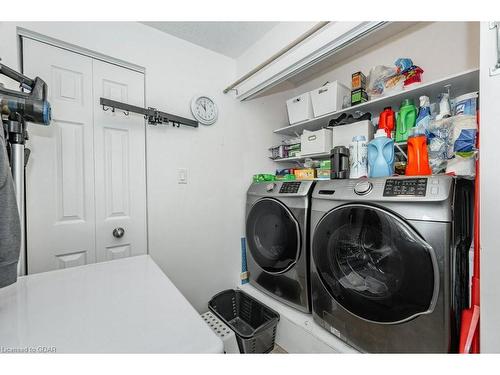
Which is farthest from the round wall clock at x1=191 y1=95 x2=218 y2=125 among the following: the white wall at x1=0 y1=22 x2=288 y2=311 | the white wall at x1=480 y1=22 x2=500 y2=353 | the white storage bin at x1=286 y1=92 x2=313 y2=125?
the white wall at x1=480 y1=22 x2=500 y2=353

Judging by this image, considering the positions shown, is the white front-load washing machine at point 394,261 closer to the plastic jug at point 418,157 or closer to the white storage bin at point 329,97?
the plastic jug at point 418,157

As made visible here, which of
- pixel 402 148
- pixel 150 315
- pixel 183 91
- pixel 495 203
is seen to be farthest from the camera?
pixel 183 91

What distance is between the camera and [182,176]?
5.52ft

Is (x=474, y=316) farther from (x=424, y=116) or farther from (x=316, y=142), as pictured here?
(x=316, y=142)

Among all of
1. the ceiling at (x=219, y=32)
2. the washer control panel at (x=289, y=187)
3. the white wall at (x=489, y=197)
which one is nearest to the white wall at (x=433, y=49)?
the white wall at (x=489, y=197)

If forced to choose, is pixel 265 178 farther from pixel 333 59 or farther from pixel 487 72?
pixel 487 72

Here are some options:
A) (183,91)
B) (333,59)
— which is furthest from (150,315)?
(333,59)

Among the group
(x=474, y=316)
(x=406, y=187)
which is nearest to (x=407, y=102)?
(x=406, y=187)

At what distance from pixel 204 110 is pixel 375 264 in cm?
157

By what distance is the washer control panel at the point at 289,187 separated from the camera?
4.84 feet

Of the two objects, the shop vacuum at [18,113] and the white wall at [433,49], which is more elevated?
the white wall at [433,49]

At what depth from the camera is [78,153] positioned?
51.6 inches

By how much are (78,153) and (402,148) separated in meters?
2.03
